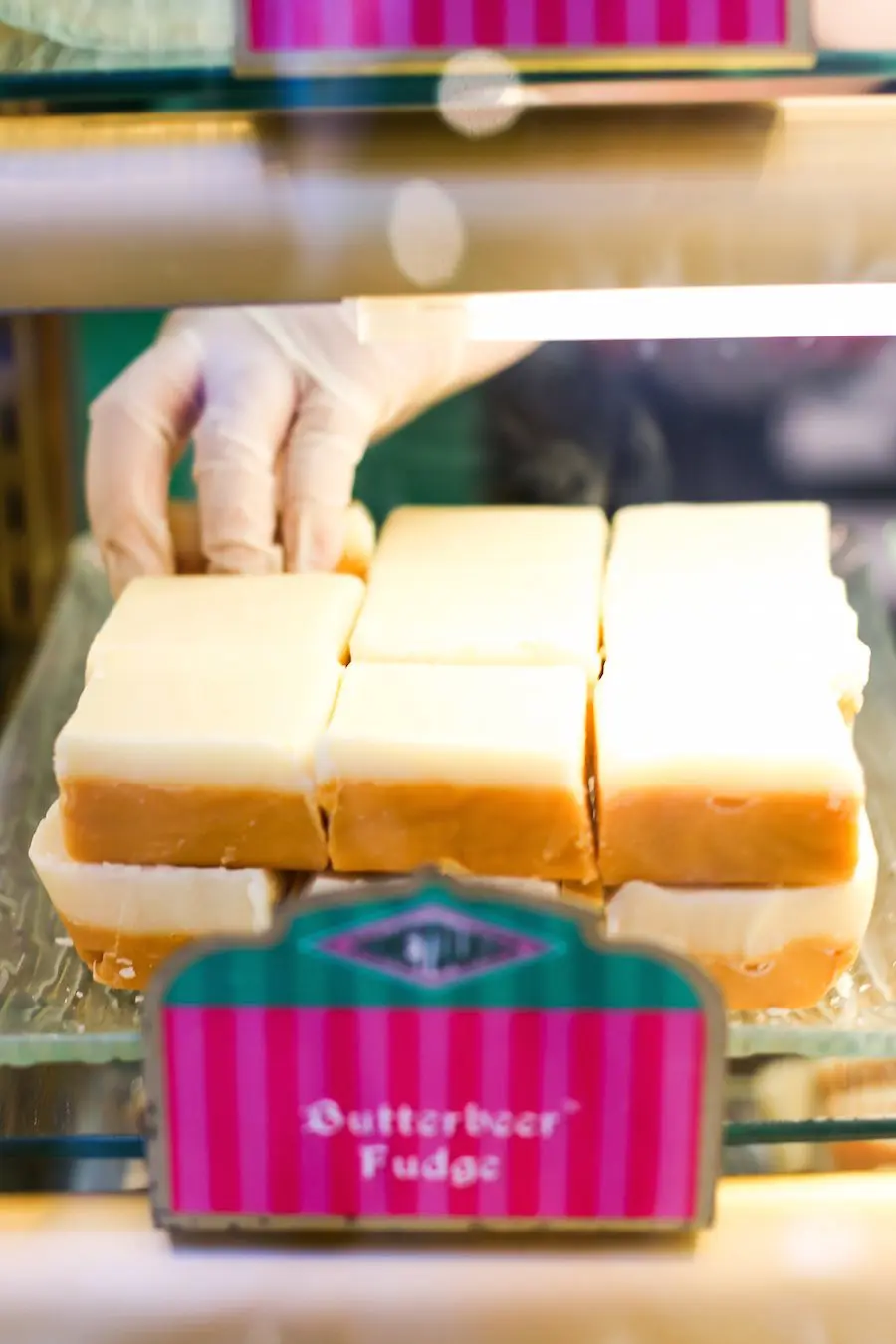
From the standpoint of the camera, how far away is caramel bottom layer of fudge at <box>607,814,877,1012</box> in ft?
3.04

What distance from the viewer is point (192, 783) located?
93 cm

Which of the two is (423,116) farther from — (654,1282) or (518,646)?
(654,1282)

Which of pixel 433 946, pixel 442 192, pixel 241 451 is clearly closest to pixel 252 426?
pixel 241 451

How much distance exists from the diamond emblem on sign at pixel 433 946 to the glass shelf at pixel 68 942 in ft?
0.74

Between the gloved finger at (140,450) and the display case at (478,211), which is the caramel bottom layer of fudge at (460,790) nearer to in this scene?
the display case at (478,211)

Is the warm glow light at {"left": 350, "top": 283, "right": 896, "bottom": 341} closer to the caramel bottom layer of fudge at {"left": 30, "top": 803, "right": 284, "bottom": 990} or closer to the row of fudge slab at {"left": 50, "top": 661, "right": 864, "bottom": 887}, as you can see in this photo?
the row of fudge slab at {"left": 50, "top": 661, "right": 864, "bottom": 887}

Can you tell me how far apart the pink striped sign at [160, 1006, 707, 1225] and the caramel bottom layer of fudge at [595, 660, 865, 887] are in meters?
0.19

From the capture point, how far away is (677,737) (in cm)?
92

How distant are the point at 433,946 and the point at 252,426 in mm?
581

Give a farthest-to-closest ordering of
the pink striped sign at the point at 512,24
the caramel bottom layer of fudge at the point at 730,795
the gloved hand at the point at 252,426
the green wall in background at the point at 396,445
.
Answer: the green wall in background at the point at 396,445 → the gloved hand at the point at 252,426 → the caramel bottom layer of fudge at the point at 730,795 → the pink striped sign at the point at 512,24

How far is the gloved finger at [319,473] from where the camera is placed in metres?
1.19

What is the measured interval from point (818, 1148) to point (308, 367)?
69 centimetres

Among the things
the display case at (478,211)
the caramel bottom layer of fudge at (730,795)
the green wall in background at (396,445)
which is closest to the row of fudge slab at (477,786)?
the caramel bottom layer of fudge at (730,795)

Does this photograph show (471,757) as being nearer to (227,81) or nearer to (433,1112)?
(433,1112)
